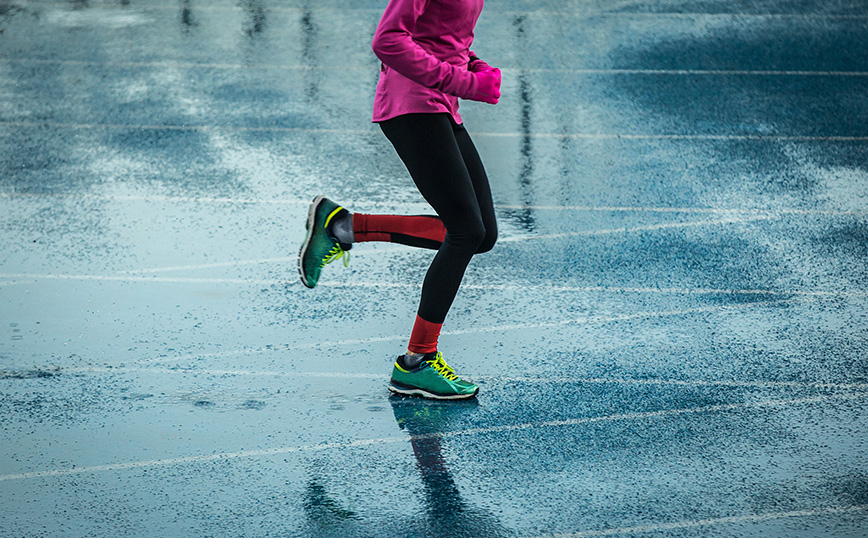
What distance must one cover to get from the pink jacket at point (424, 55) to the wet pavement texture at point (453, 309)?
4.28ft

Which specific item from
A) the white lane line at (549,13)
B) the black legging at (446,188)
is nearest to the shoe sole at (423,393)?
the black legging at (446,188)

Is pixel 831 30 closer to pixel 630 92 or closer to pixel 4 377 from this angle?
pixel 630 92

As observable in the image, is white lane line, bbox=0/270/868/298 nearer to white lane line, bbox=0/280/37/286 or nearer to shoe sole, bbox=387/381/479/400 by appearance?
white lane line, bbox=0/280/37/286

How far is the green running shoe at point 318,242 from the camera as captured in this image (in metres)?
4.57

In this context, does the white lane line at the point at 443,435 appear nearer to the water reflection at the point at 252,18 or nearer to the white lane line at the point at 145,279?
the white lane line at the point at 145,279

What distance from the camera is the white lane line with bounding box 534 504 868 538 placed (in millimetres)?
3475

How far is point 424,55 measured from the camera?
12.6 feet

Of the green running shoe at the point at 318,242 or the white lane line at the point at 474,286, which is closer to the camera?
the green running shoe at the point at 318,242

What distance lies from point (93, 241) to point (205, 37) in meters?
4.69

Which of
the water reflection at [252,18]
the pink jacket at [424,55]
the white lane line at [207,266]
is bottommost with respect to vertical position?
the water reflection at [252,18]

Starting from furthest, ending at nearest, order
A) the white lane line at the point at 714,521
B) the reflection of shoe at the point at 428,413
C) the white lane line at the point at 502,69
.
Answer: the white lane line at the point at 502,69, the reflection of shoe at the point at 428,413, the white lane line at the point at 714,521

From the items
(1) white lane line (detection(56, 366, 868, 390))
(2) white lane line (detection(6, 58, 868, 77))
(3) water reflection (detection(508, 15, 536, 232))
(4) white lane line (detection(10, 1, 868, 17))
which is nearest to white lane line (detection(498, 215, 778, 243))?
(3) water reflection (detection(508, 15, 536, 232))

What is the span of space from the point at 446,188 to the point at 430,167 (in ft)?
0.35

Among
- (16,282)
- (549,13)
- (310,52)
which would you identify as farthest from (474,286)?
(549,13)
